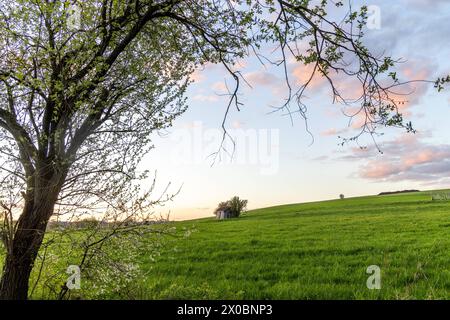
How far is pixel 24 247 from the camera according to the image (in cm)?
917

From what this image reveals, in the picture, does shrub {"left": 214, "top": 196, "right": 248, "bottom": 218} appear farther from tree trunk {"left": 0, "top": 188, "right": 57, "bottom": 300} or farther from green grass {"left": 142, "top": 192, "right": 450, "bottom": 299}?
tree trunk {"left": 0, "top": 188, "right": 57, "bottom": 300}

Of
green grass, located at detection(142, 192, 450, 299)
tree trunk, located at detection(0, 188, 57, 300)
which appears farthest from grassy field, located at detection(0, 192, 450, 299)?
tree trunk, located at detection(0, 188, 57, 300)

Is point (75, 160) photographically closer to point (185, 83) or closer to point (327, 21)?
point (185, 83)

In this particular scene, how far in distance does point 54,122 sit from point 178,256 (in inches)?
446

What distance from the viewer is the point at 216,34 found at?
1084 cm

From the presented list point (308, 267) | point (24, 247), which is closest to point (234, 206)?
point (308, 267)

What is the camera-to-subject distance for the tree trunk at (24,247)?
906 cm

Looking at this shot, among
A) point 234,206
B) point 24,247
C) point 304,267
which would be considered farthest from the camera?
point 234,206

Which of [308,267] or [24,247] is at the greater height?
[24,247]

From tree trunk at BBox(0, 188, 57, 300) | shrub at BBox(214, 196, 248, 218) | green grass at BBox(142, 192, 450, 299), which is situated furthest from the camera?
shrub at BBox(214, 196, 248, 218)

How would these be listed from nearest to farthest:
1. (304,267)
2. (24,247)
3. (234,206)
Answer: (24,247)
(304,267)
(234,206)

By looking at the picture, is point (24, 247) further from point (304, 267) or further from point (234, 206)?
point (234, 206)

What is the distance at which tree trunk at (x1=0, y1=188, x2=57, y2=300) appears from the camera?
9.06 meters
